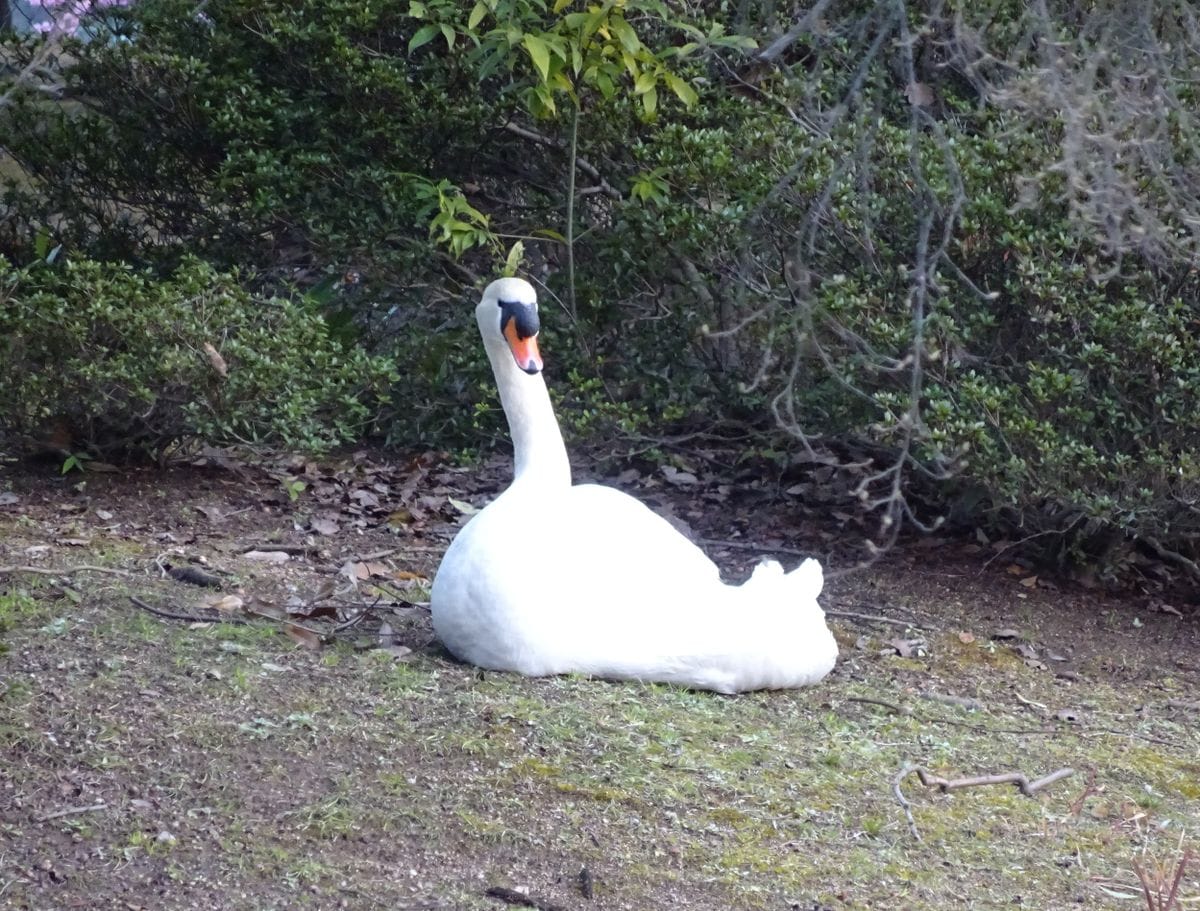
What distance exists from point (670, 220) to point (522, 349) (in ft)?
6.84

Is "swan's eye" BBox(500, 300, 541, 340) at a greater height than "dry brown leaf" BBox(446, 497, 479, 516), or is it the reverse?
"swan's eye" BBox(500, 300, 541, 340)

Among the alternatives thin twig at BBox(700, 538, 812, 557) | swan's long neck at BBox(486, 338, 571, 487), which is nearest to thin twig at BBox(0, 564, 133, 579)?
swan's long neck at BBox(486, 338, 571, 487)

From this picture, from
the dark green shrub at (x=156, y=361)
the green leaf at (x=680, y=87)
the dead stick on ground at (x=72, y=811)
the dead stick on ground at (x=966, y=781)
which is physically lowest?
the dead stick on ground at (x=966, y=781)

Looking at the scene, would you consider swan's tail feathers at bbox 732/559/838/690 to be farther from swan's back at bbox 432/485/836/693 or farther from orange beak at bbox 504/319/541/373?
orange beak at bbox 504/319/541/373

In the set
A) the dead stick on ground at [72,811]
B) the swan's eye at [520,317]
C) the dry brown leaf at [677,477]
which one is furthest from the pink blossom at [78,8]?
the dead stick on ground at [72,811]

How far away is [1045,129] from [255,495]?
3635mm

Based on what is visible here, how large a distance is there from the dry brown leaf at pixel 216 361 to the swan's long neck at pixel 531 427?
1.62 m

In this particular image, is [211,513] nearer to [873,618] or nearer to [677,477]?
[677,477]

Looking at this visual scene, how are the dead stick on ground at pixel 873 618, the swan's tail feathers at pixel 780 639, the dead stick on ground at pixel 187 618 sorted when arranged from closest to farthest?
the swan's tail feathers at pixel 780 639 < the dead stick on ground at pixel 187 618 < the dead stick on ground at pixel 873 618

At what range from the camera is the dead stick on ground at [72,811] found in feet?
11.9

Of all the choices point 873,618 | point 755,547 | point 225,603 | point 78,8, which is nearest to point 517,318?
point 225,603

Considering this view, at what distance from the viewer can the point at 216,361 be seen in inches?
259

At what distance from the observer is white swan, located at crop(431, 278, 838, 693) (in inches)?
188

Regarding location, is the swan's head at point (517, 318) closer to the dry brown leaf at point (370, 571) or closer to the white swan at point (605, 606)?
the white swan at point (605, 606)
